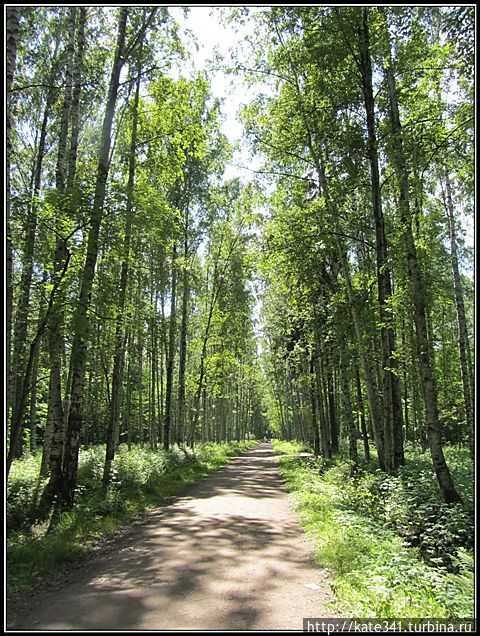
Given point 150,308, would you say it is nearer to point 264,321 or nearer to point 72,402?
point 72,402

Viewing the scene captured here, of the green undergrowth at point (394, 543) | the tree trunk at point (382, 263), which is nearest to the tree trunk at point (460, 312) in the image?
the green undergrowth at point (394, 543)

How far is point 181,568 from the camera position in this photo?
5.80m

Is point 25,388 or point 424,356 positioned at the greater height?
point 424,356

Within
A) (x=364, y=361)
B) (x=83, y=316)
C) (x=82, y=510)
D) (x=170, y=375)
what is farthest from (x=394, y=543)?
(x=170, y=375)

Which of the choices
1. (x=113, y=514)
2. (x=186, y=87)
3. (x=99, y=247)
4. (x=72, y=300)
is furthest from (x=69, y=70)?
(x=113, y=514)

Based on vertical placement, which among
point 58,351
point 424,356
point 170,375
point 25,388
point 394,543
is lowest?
point 394,543

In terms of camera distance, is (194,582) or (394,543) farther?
(394,543)

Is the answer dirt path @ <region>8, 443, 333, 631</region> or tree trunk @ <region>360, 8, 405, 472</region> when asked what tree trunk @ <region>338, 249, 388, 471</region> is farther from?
dirt path @ <region>8, 443, 333, 631</region>

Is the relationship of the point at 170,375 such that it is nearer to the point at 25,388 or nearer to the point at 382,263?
the point at 382,263

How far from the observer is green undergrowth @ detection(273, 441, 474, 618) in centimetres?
446

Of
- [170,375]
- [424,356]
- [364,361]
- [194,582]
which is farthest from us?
[170,375]

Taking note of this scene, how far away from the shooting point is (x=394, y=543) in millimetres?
6523

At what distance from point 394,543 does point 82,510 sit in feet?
20.0

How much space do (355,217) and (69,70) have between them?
9.19 m
